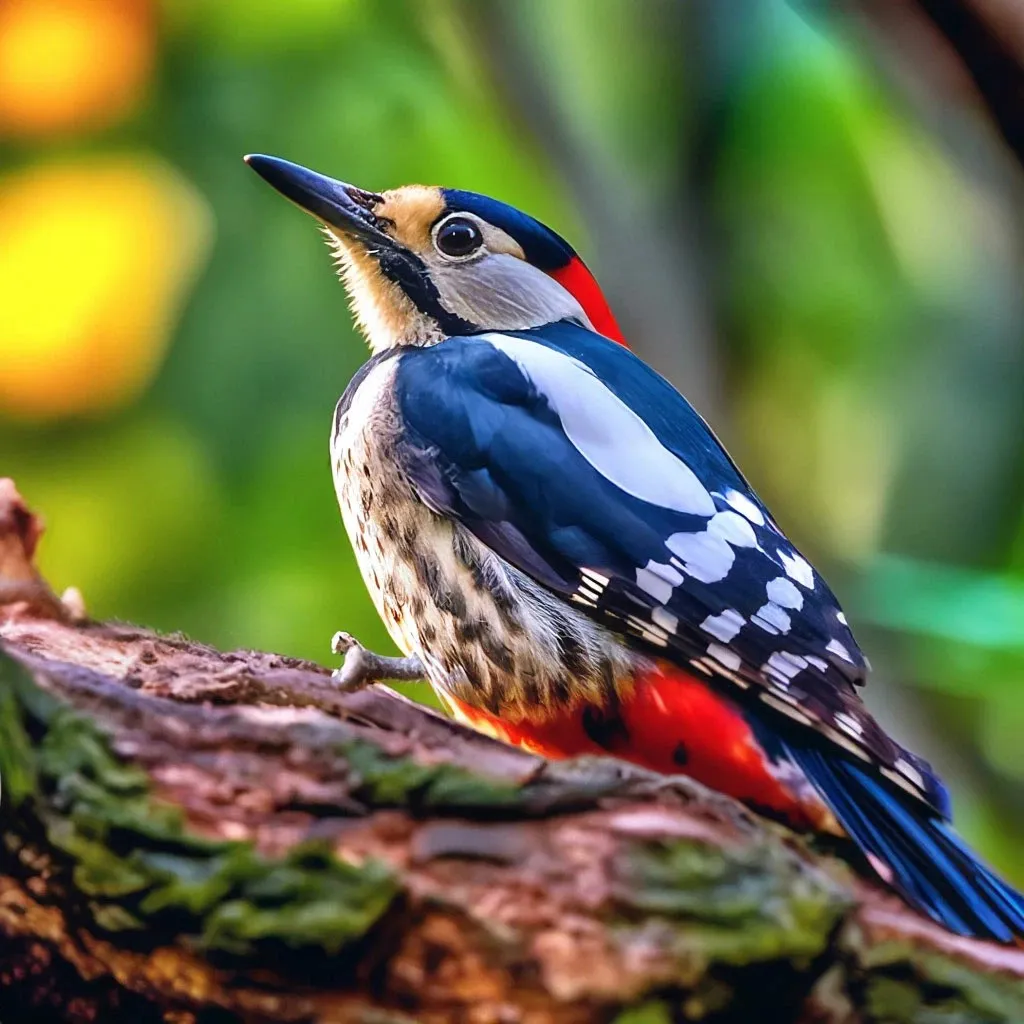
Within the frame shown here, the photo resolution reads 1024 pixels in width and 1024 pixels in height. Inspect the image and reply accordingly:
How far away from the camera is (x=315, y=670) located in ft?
3.70

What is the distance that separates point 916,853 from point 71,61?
1548mm

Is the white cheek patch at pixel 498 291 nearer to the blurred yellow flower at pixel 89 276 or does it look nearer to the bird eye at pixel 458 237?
the bird eye at pixel 458 237

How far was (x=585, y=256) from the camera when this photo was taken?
1942 millimetres

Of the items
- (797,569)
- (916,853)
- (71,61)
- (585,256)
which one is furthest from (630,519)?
(71,61)

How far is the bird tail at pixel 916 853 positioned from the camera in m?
0.92

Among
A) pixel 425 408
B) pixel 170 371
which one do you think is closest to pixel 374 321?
pixel 425 408

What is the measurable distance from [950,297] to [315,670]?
142 cm

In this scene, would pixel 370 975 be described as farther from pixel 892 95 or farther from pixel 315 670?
pixel 892 95

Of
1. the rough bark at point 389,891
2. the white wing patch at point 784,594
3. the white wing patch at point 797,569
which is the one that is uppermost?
the white wing patch at point 797,569

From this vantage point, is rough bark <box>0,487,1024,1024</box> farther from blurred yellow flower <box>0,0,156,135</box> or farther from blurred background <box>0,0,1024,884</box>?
blurred yellow flower <box>0,0,156,135</box>

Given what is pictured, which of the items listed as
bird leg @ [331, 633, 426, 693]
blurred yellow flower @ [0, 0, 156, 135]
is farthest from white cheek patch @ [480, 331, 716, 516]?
blurred yellow flower @ [0, 0, 156, 135]

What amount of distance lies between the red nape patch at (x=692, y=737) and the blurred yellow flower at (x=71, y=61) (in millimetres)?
1255

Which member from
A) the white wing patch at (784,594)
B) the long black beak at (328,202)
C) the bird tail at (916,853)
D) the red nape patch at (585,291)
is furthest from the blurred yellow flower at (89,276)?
the bird tail at (916,853)

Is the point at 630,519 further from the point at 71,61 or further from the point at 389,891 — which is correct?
the point at 71,61
